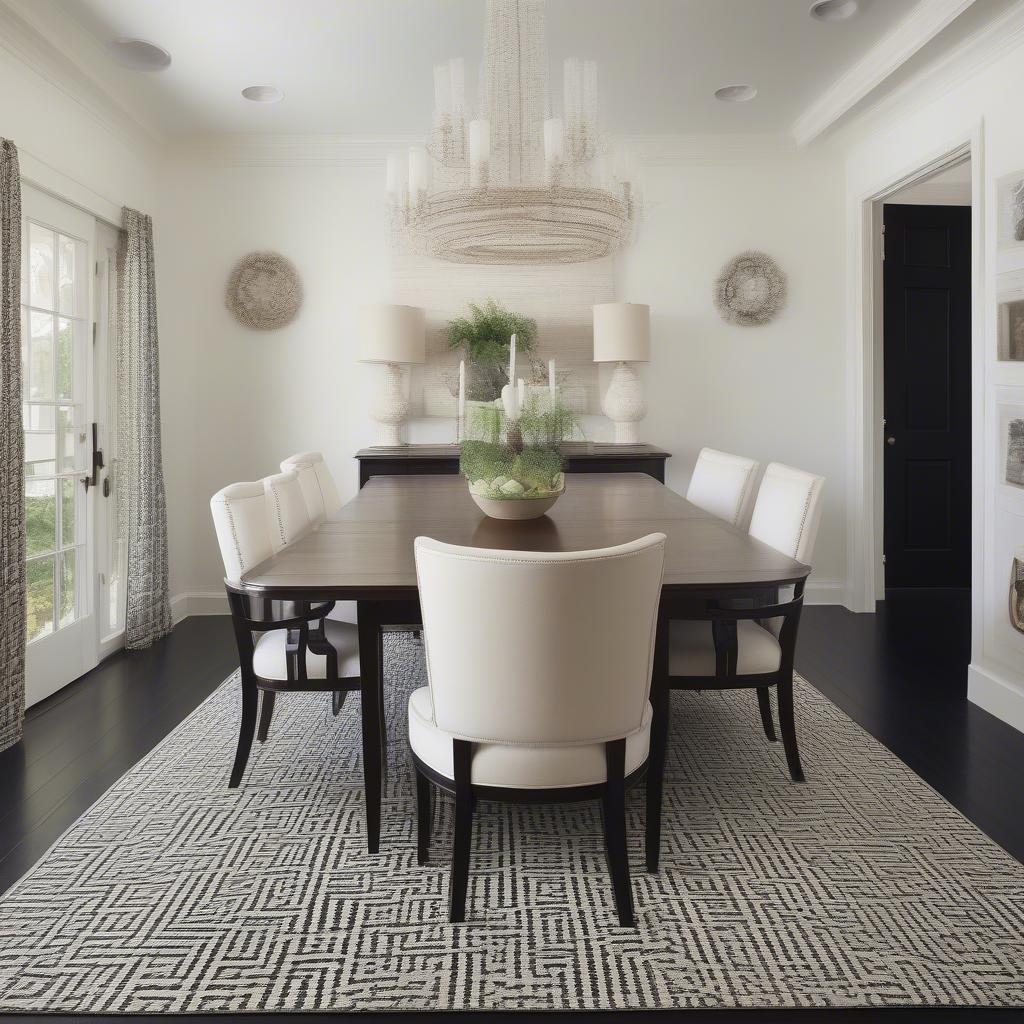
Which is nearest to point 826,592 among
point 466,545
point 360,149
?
point 466,545

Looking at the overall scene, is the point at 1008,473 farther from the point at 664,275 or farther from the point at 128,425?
the point at 128,425

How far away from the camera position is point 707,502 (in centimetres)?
363

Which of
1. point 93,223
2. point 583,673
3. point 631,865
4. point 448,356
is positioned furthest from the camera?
point 448,356

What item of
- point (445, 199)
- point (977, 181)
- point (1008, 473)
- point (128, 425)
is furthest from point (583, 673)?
point (128, 425)

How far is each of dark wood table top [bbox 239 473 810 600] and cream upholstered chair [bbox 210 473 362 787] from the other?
16cm

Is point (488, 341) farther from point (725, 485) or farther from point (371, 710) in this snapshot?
point (371, 710)

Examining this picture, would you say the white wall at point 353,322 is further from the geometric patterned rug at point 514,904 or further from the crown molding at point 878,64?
the geometric patterned rug at point 514,904

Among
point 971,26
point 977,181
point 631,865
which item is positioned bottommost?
point 631,865

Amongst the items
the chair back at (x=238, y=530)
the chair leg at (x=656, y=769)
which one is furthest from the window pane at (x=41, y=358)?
the chair leg at (x=656, y=769)

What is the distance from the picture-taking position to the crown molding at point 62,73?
3133 mm

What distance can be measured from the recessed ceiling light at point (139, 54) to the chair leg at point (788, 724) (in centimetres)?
355

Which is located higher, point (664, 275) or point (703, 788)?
point (664, 275)

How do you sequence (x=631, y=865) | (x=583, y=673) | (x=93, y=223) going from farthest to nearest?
(x=93, y=223)
(x=631, y=865)
(x=583, y=673)

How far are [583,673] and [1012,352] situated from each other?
2.50m
